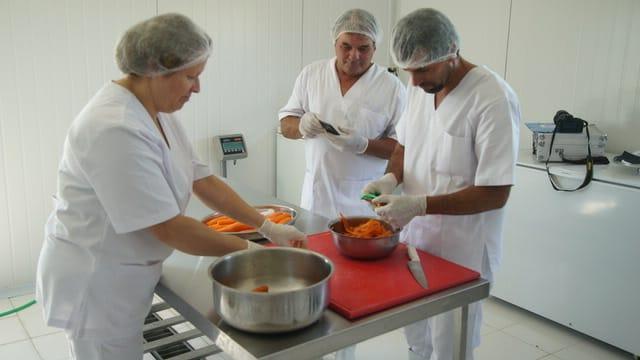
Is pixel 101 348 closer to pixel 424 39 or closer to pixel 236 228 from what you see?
pixel 236 228

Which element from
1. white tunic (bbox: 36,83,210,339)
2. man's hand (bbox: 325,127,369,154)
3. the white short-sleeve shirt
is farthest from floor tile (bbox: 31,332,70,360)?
the white short-sleeve shirt

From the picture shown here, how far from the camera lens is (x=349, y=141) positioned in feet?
7.18

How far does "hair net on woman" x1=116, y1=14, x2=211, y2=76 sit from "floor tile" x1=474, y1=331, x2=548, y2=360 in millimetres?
2021

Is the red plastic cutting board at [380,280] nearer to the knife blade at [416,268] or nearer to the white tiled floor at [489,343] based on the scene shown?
the knife blade at [416,268]

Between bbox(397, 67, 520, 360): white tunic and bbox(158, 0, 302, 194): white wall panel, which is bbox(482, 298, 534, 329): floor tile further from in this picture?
bbox(158, 0, 302, 194): white wall panel

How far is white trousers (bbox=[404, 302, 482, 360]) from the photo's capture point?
1.73 meters

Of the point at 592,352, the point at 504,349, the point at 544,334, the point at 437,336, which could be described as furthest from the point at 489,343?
the point at 437,336

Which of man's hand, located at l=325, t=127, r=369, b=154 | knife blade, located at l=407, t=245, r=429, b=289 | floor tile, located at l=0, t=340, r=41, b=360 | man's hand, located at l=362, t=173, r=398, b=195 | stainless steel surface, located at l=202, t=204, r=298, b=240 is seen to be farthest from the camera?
floor tile, located at l=0, t=340, r=41, b=360

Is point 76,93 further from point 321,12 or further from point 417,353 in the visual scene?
point 417,353

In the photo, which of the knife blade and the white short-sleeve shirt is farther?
the white short-sleeve shirt

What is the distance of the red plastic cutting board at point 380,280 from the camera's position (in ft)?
4.00

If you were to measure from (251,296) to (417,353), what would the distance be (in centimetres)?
108

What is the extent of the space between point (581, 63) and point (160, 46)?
2563 mm

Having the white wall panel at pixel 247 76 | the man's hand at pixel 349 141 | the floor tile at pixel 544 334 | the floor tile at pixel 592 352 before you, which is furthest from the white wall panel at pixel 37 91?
the floor tile at pixel 592 352
